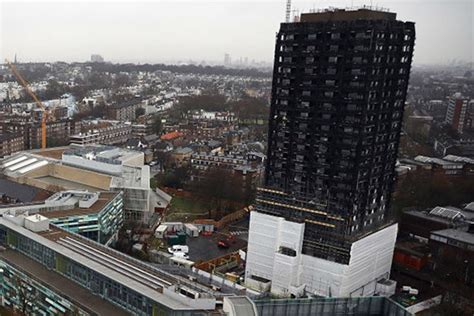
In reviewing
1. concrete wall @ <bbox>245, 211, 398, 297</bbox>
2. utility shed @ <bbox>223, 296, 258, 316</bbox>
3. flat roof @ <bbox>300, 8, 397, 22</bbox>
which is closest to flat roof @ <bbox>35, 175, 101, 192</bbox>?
concrete wall @ <bbox>245, 211, 398, 297</bbox>

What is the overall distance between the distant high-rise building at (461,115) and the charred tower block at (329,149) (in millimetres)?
38727

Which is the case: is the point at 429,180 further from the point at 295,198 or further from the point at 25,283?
the point at 25,283

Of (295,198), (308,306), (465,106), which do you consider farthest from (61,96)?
(308,306)

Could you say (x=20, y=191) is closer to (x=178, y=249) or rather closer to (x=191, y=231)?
(x=191, y=231)

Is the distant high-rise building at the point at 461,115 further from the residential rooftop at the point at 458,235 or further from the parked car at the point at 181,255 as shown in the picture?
the parked car at the point at 181,255

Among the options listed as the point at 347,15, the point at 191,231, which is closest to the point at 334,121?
the point at 347,15

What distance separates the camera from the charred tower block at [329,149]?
63.8 feet

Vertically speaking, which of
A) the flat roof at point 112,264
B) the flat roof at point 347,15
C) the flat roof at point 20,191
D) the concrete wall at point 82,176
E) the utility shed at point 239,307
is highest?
A: the flat roof at point 347,15

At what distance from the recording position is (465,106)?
57094mm

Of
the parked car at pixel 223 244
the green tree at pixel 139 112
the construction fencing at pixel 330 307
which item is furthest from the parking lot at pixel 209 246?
the green tree at pixel 139 112

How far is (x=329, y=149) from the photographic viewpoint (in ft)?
65.7

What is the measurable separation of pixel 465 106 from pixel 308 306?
49.2 meters

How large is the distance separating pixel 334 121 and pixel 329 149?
117cm

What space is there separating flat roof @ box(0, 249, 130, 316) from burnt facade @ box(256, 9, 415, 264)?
801 centimetres
